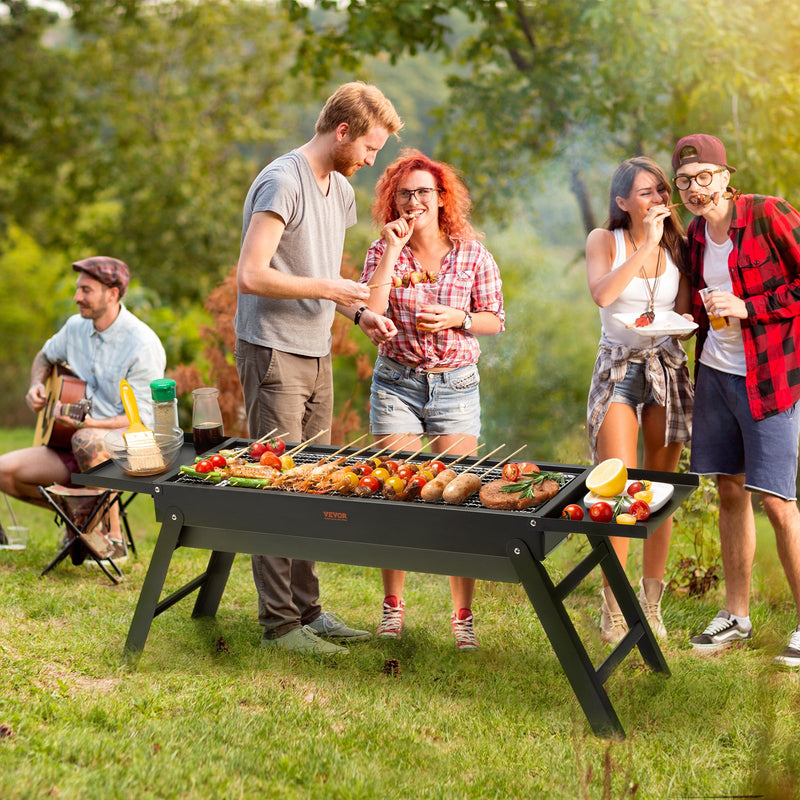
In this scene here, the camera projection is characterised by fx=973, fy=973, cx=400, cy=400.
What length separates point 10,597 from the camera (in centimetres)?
432

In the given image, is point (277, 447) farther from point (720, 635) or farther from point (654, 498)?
point (720, 635)

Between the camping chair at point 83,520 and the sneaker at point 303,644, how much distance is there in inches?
47.2

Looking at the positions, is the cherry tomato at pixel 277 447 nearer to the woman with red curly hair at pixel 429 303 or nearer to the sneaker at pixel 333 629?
the woman with red curly hair at pixel 429 303

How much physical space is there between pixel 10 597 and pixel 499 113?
21.1ft

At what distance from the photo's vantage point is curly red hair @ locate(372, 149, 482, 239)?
149 inches

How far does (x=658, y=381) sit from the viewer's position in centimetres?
371

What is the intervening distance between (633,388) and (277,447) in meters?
1.37

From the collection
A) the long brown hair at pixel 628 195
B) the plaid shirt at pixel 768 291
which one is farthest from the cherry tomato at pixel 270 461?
the plaid shirt at pixel 768 291

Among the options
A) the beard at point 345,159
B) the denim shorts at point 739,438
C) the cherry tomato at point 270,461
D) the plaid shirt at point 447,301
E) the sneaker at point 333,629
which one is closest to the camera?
the cherry tomato at point 270,461

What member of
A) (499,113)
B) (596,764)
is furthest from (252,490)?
(499,113)

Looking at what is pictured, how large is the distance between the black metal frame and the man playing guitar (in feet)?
4.30

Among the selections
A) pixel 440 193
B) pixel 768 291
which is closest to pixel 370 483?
pixel 440 193

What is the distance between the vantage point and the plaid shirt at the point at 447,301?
371 cm

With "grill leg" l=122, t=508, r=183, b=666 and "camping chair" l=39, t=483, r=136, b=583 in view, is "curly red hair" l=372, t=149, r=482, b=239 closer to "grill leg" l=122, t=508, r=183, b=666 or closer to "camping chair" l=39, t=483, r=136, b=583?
"grill leg" l=122, t=508, r=183, b=666
